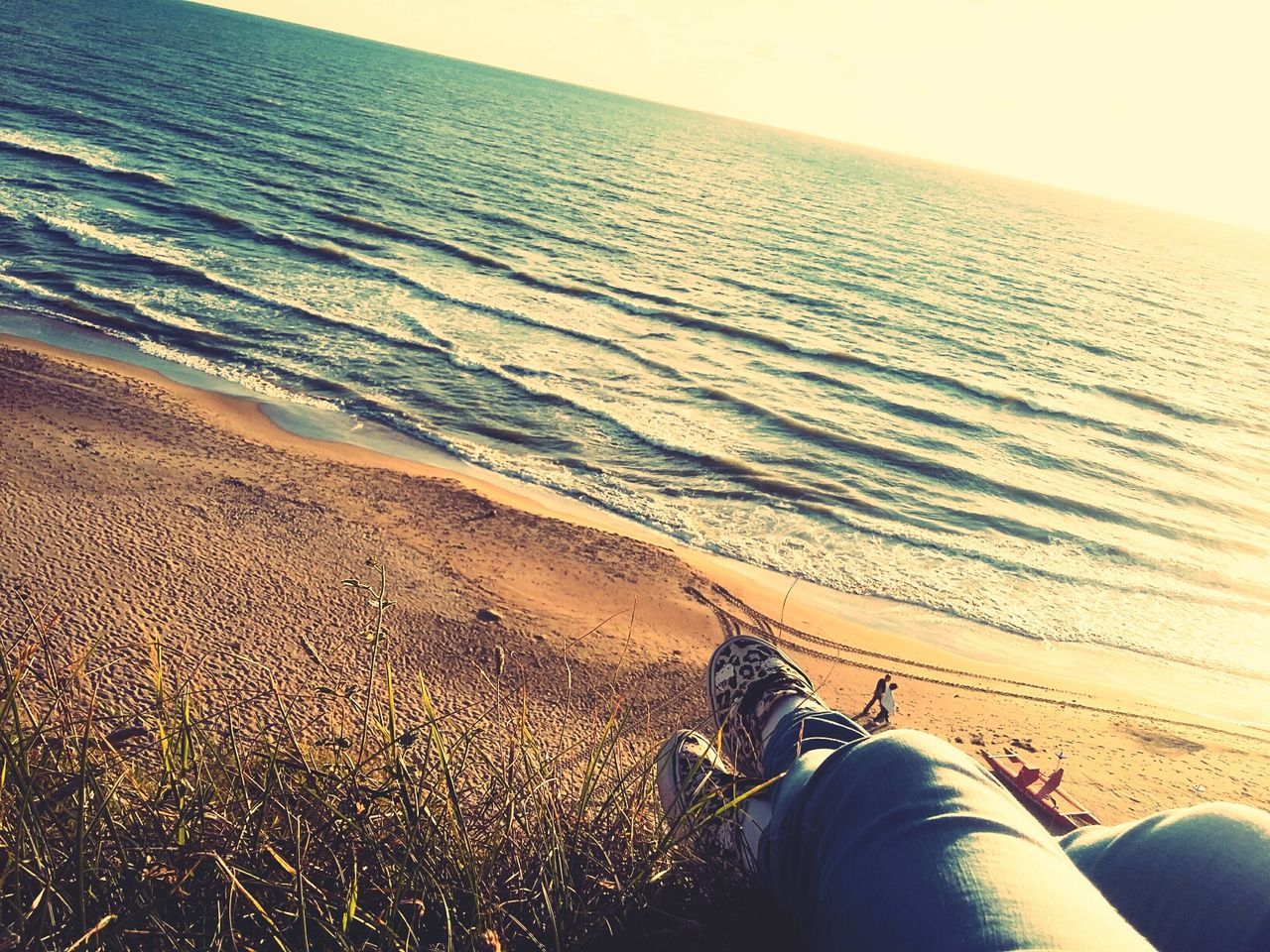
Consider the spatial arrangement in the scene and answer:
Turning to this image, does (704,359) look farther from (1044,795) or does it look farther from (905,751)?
(905,751)

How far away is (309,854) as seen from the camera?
154 cm

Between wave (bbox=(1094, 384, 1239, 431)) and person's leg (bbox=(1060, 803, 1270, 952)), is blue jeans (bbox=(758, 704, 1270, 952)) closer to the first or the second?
person's leg (bbox=(1060, 803, 1270, 952))

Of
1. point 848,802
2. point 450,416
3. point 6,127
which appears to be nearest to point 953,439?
point 450,416

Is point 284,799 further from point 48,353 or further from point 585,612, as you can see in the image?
point 48,353

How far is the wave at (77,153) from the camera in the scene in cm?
1736

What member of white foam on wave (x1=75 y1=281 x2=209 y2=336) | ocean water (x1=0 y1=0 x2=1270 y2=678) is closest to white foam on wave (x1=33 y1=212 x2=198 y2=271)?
ocean water (x1=0 y1=0 x2=1270 y2=678)

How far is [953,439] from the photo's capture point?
11.4 m

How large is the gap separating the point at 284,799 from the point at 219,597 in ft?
11.2

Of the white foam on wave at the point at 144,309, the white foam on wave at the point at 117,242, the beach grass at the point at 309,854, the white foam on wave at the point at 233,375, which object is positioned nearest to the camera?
the beach grass at the point at 309,854

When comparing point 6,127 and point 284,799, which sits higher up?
point 6,127

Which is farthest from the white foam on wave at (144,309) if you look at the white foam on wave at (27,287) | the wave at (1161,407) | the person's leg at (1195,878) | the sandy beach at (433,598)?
the wave at (1161,407)

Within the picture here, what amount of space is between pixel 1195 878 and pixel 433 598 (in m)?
4.43

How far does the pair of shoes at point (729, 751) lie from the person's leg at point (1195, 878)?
76cm

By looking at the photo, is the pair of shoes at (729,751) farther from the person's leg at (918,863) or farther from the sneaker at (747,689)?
the person's leg at (918,863)
